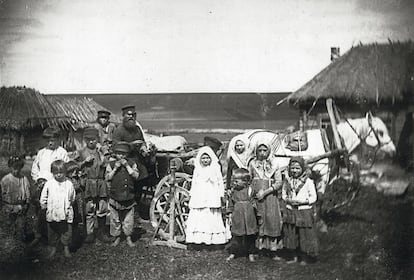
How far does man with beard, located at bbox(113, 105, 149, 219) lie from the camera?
12.3 feet

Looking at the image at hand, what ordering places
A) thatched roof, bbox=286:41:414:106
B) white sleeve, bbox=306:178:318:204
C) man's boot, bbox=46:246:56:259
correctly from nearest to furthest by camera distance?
white sleeve, bbox=306:178:318:204, thatched roof, bbox=286:41:414:106, man's boot, bbox=46:246:56:259

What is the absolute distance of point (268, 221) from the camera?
135 inches

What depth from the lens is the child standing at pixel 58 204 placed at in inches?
142

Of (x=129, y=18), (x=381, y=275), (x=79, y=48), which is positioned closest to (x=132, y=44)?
(x=129, y=18)

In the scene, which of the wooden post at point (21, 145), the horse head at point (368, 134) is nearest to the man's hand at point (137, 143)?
the wooden post at point (21, 145)

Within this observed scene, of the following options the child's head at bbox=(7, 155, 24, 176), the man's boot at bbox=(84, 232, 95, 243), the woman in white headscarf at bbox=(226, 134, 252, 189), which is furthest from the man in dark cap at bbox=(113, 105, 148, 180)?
the child's head at bbox=(7, 155, 24, 176)

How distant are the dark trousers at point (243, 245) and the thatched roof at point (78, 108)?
157cm

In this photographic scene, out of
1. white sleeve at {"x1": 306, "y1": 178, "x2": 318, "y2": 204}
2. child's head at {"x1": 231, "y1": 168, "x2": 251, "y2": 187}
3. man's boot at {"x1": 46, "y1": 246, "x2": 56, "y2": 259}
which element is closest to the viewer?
white sleeve at {"x1": 306, "y1": 178, "x2": 318, "y2": 204}

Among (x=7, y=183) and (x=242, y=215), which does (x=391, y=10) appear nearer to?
(x=242, y=215)

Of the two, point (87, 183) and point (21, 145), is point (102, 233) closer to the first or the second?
point (87, 183)

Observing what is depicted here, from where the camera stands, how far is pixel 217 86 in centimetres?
374

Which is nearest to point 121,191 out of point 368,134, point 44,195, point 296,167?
point 44,195

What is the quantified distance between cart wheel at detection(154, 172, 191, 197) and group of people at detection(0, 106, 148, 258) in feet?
0.68

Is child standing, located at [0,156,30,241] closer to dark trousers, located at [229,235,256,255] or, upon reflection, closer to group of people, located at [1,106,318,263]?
group of people, located at [1,106,318,263]
